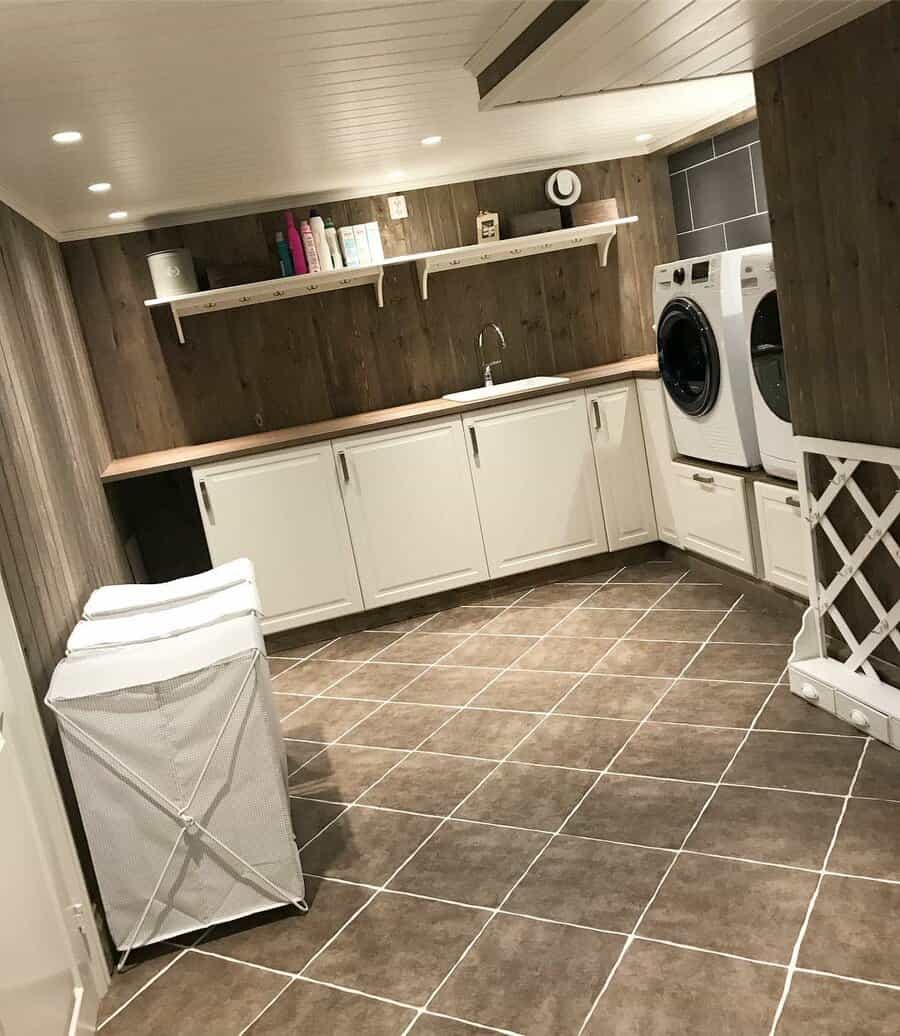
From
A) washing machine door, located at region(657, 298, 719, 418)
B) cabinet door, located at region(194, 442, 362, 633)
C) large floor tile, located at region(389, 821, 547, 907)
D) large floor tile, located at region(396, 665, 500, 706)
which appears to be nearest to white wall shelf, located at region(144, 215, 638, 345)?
cabinet door, located at region(194, 442, 362, 633)

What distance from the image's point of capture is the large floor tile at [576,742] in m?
2.91

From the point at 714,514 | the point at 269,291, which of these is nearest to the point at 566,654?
the point at 714,514

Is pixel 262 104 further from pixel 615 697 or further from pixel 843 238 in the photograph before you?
pixel 615 697

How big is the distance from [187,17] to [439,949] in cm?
204

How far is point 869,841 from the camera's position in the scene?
7.35 feet

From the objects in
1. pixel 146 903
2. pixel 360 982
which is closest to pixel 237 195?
pixel 146 903

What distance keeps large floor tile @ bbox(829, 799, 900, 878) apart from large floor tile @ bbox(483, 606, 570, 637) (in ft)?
6.05

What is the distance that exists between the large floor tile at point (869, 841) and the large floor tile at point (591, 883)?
401 mm

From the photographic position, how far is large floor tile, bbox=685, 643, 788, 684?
128 inches

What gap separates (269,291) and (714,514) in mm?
2292

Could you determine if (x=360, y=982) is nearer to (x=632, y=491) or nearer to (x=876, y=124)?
(x=876, y=124)

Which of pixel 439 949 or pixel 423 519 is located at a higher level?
pixel 423 519

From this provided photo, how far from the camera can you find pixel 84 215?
4.05 meters

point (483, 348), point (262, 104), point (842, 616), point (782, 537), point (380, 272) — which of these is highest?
point (262, 104)
